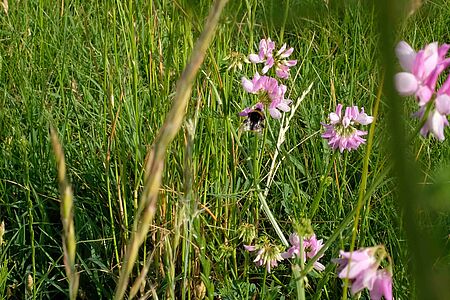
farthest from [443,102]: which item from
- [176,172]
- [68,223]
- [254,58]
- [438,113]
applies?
[176,172]

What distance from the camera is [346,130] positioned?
1409 mm

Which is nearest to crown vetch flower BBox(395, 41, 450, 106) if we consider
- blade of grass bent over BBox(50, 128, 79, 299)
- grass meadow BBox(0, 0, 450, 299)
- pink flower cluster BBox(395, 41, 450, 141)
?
pink flower cluster BBox(395, 41, 450, 141)

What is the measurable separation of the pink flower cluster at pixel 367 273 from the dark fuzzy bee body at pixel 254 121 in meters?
0.78

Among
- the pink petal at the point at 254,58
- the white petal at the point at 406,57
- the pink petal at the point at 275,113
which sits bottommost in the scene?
the pink petal at the point at 275,113

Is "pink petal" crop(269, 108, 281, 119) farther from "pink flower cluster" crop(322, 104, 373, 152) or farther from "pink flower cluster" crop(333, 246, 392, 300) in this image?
"pink flower cluster" crop(333, 246, 392, 300)

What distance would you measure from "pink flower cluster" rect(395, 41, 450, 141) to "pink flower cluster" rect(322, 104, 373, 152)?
2.50 ft

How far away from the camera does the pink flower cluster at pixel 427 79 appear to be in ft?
1.80

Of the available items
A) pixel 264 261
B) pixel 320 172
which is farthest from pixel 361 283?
pixel 320 172

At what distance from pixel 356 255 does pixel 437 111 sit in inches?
6.3

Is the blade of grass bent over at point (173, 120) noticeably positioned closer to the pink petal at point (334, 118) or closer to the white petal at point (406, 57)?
the white petal at point (406, 57)

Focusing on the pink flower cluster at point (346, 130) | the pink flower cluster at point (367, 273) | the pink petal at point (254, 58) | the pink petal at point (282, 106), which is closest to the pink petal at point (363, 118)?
the pink flower cluster at point (346, 130)

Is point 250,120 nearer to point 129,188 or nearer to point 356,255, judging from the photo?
point 129,188

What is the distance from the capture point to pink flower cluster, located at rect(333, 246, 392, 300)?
666 millimetres

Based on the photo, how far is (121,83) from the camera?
1.69 meters
